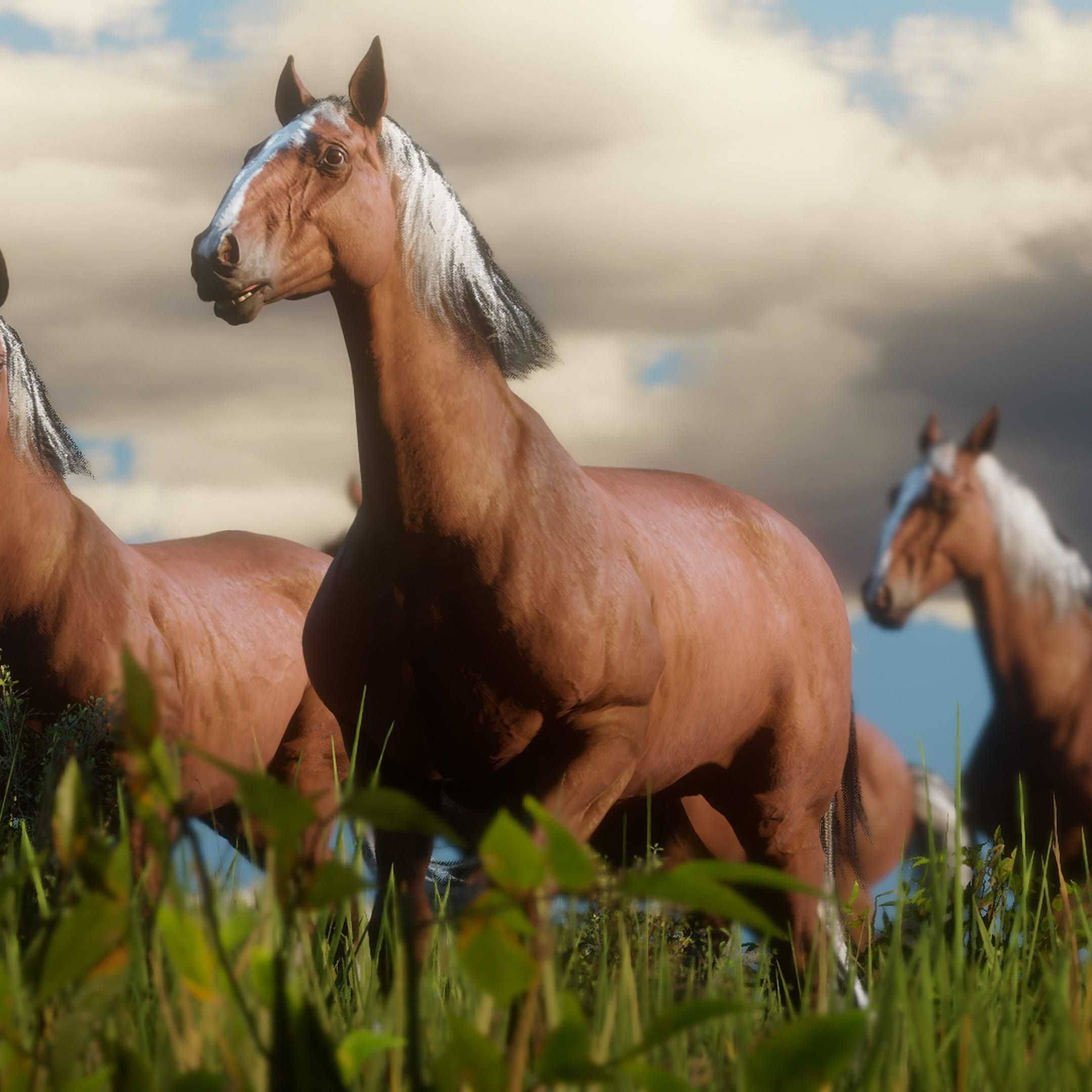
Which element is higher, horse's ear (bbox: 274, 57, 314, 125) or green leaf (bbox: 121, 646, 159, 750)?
horse's ear (bbox: 274, 57, 314, 125)

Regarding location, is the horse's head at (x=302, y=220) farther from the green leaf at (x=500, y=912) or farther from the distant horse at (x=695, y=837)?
the green leaf at (x=500, y=912)

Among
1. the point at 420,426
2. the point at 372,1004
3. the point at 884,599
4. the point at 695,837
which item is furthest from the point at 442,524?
the point at 884,599

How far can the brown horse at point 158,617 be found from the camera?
4.37 m

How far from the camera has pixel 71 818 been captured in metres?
0.86

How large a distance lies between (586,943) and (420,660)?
1.26m

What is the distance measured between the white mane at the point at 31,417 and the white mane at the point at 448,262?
79.5 inches

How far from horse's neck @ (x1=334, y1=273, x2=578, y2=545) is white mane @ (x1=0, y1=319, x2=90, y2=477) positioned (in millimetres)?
1983

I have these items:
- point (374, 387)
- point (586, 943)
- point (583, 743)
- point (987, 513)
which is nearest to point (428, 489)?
point (374, 387)

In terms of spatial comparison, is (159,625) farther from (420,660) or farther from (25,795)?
(420,660)

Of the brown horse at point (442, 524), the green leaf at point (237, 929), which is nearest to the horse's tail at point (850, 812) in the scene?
the brown horse at point (442, 524)

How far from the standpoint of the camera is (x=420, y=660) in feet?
9.50

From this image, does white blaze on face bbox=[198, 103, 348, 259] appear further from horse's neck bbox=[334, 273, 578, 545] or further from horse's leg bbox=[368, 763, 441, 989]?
horse's leg bbox=[368, 763, 441, 989]

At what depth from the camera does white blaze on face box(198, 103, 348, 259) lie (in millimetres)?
2756

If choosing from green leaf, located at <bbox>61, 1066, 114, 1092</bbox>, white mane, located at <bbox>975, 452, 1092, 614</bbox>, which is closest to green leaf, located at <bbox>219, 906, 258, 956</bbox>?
green leaf, located at <bbox>61, 1066, 114, 1092</bbox>
